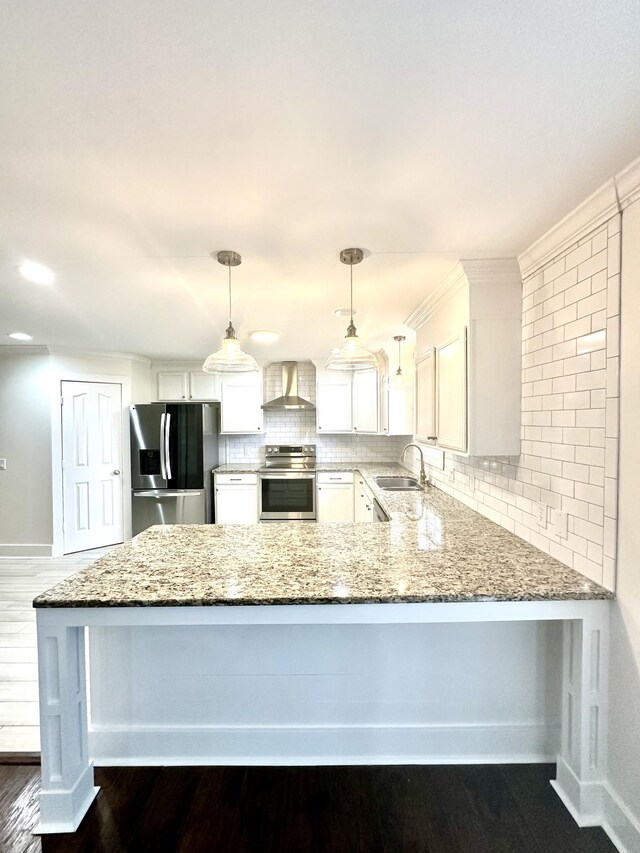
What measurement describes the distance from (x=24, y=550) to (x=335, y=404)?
3.82 m

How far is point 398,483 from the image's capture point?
12.9ft

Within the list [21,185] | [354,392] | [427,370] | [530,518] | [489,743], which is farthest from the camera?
[354,392]

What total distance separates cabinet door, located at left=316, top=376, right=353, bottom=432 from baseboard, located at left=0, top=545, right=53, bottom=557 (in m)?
3.36

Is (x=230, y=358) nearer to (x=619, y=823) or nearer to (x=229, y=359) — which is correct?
(x=229, y=359)

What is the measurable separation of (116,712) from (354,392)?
387 centimetres

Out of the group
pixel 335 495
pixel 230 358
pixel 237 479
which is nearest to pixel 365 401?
pixel 335 495

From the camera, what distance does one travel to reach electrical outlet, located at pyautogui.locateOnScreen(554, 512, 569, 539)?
164 centimetres

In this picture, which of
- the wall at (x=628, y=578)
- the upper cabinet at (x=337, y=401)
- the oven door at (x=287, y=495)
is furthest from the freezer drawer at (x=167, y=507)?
the wall at (x=628, y=578)

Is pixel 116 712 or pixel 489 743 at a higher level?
pixel 116 712

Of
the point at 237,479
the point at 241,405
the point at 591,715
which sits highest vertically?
the point at 241,405

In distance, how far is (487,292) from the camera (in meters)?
2.00

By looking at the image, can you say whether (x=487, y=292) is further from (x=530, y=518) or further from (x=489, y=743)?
(x=489, y=743)

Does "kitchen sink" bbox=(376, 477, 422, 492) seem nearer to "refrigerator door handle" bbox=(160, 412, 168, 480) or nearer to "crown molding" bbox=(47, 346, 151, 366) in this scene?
"refrigerator door handle" bbox=(160, 412, 168, 480)

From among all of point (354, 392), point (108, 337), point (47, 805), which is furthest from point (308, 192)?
point (354, 392)
